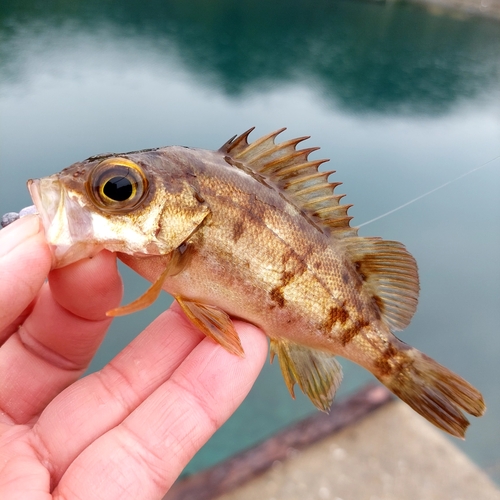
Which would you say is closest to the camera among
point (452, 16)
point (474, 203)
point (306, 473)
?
point (306, 473)

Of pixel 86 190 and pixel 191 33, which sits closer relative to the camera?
pixel 86 190

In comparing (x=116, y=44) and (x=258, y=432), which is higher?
(x=116, y=44)

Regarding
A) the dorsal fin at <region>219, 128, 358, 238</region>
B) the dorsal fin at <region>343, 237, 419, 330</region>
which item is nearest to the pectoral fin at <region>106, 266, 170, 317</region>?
the dorsal fin at <region>219, 128, 358, 238</region>

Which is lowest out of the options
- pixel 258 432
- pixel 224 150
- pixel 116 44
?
pixel 258 432

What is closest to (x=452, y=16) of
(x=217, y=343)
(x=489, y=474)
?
(x=489, y=474)

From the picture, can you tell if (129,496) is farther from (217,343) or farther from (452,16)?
(452,16)

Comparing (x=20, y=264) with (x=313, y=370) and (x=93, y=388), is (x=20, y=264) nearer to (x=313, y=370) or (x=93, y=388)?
(x=93, y=388)
